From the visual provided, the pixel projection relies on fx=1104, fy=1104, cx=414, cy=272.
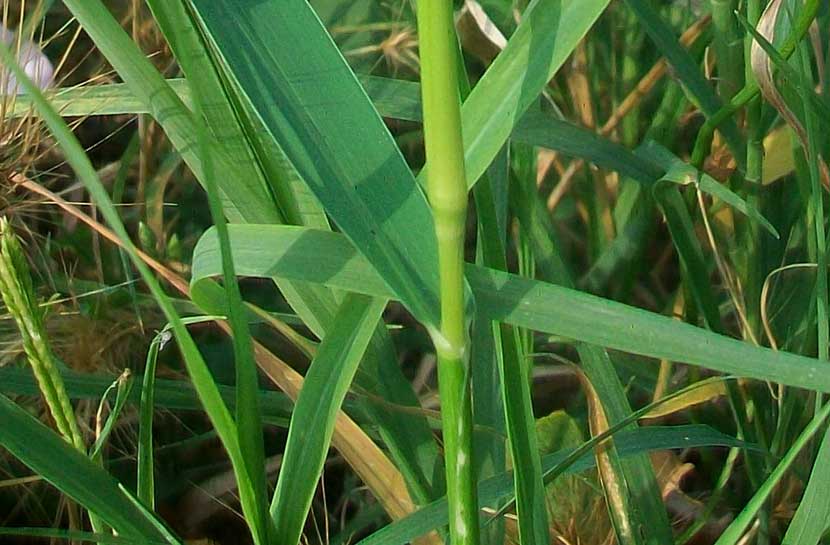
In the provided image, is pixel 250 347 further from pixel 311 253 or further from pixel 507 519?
pixel 507 519

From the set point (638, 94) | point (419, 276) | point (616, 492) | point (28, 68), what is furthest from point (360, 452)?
point (638, 94)

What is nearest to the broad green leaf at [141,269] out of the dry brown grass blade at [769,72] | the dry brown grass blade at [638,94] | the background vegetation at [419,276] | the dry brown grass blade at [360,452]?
the background vegetation at [419,276]

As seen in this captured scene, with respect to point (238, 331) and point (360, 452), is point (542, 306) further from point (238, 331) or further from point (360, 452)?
point (360, 452)

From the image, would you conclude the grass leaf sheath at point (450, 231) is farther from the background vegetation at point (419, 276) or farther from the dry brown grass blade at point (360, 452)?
the dry brown grass blade at point (360, 452)

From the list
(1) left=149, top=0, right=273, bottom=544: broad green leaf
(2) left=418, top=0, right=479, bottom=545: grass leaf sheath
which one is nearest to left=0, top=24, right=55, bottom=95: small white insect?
(1) left=149, top=0, right=273, bottom=544: broad green leaf

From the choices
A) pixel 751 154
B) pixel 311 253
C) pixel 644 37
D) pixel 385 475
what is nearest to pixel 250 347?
pixel 311 253

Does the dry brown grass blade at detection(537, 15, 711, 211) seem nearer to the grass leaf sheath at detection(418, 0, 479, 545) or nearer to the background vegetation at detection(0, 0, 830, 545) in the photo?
the background vegetation at detection(0, 0, 830, 545)
